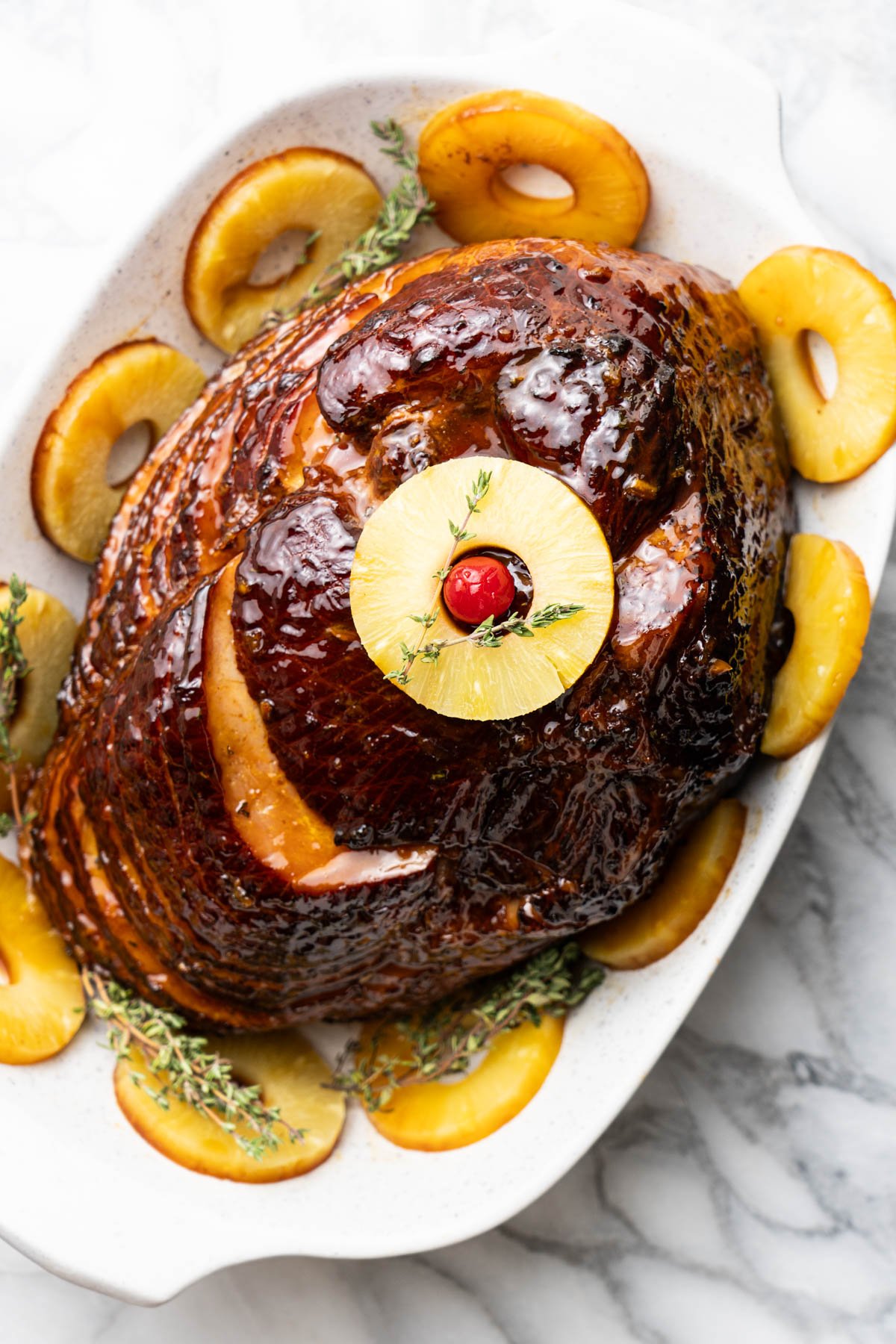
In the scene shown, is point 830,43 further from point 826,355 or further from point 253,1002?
point 253,1002

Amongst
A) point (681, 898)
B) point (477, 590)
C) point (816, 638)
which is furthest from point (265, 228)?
point (681, 898)

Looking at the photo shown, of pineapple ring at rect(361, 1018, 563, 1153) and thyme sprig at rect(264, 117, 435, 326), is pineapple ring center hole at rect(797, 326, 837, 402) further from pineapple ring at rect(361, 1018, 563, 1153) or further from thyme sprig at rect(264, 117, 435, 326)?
A: pineapple ring at rect(361, 1018, 563, 1153)

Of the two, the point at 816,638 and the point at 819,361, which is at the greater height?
the point at 819,361

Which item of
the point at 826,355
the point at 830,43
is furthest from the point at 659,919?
the point at 830,43

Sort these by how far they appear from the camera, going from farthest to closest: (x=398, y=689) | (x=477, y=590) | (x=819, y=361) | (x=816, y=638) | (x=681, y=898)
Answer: (x=819, y=361), (x=681, y=898), (x=816, y=638), (x=398, y=689), (x=477, y=590)

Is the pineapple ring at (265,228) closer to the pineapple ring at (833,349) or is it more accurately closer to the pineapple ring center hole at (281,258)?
the pineapple ring center hole at (281,258)

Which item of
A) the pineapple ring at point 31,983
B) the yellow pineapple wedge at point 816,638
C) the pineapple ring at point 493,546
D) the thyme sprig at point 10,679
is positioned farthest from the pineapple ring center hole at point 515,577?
the pineapple ring at point 31,983

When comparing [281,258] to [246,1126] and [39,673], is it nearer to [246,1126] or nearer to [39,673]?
[39,673]
